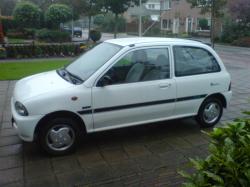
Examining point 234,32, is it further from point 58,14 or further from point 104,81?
point 104,81

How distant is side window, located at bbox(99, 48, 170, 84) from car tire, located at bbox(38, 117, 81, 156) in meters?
0.91

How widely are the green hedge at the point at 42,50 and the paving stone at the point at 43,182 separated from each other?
12.1 meters

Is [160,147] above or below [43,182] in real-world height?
above

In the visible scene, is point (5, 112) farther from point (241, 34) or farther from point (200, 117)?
point (241, 34)

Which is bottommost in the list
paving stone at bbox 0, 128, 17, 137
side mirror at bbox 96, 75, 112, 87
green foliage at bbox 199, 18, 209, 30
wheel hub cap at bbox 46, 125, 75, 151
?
paving stone at bbox 0, 128, 17, 137

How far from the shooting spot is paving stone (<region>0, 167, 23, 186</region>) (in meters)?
3.85

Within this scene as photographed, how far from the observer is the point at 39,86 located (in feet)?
15.3

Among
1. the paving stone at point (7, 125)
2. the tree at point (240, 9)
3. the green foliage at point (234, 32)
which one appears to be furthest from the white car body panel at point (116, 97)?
the green foliage at point (234, 32)

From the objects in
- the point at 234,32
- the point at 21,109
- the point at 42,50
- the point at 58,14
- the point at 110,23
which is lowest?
the point at 21,109

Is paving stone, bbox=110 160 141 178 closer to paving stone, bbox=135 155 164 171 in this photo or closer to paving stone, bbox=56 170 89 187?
paving stone, bbox=135 155 164 171

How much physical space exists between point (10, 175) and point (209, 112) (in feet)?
11.8

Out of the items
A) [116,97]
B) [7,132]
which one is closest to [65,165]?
[116,97]

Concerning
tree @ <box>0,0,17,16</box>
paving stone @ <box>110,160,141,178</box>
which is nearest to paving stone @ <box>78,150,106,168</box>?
paving stone @ <box>110,160,141,178</box>

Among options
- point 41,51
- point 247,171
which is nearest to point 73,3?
point 41,51
